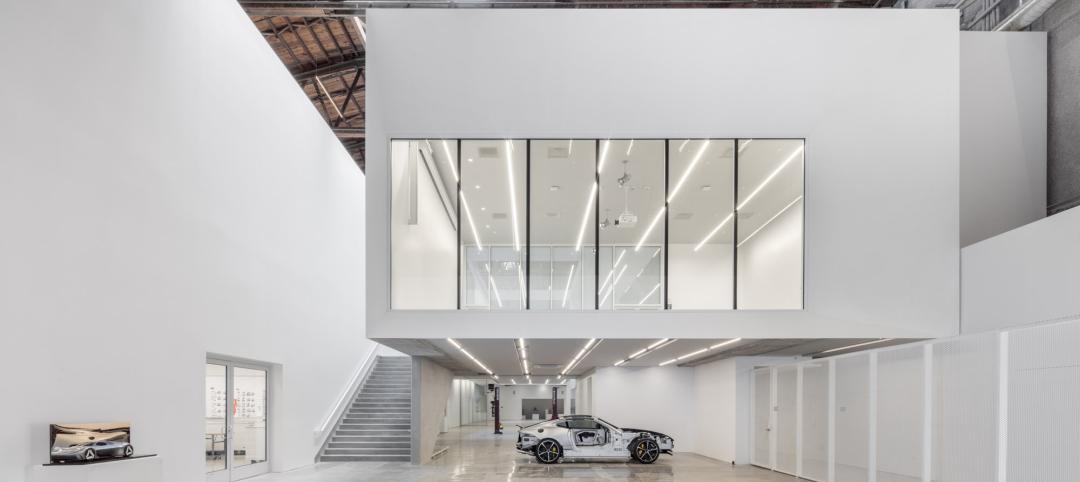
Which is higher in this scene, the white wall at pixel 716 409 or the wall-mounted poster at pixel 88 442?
the wall-mounted poster at pixel 88 442

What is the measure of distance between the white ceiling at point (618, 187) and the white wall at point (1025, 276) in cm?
300

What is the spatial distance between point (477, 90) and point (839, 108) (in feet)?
19.4

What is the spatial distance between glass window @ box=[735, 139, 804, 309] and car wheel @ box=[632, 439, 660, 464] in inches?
233

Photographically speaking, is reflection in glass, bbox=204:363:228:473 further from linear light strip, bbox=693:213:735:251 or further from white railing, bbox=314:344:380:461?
linear light strip, bbox=693:213:735:251

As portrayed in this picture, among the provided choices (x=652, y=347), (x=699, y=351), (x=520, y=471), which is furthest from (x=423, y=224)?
(x=699, y=351)

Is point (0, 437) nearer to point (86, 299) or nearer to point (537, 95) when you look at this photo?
point (86, 299)

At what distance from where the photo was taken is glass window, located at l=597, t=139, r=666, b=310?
40.5ft

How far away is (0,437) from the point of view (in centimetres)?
658

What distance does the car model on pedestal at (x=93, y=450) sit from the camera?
7.10m

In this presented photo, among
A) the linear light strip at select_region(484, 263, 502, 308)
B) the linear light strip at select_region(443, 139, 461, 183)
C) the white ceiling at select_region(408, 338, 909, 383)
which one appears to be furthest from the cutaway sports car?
the linear light strip at select_region(443, 139, 461, 183)

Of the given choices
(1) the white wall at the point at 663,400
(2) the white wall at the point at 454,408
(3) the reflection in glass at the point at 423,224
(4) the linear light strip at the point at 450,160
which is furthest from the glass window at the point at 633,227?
(2) the white wall at the point at 454,408

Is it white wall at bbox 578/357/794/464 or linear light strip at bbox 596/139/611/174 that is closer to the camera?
linear light strip at bbox 596/139/611/174

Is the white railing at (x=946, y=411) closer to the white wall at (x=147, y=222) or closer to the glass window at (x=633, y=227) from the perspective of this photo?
the glass window at (x=633, y=227)

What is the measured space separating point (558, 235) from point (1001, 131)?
858cm
